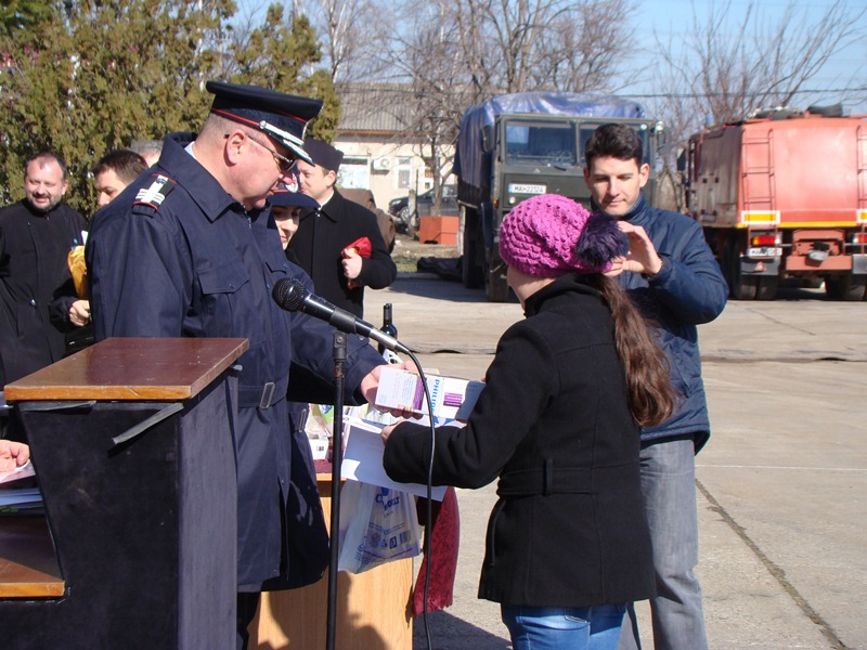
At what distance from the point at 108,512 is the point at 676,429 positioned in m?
2.05

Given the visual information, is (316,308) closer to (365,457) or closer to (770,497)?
(365,457)

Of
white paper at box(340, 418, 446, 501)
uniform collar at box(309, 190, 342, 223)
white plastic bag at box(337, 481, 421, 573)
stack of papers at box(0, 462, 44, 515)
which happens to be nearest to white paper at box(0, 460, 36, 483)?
stack of papers at box(0, 462, 44, 515)

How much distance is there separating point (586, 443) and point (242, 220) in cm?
107

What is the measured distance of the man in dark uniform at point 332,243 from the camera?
5.40 meters

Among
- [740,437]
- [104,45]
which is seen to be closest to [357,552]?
[740,437]

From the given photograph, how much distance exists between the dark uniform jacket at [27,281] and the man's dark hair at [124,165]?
1477 millimetres

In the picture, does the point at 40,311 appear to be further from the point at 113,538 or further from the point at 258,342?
the point at 113,538

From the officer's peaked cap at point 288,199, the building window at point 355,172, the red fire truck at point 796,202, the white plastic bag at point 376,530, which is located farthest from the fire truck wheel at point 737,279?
the building window at point 355,172

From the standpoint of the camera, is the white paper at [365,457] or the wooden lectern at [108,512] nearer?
the wooden lectern at [108,512]

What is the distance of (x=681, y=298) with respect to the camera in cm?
345

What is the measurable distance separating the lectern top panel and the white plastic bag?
113cm

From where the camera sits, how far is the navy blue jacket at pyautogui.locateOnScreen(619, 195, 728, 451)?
3.46m

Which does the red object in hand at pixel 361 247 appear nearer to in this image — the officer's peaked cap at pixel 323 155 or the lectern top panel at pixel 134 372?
the officer's peaked cap at pixel 323 155

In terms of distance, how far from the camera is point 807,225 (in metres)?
17.7
